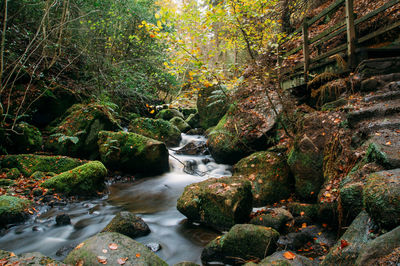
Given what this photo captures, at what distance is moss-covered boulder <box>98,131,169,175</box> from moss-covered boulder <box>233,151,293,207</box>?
11.2 ft

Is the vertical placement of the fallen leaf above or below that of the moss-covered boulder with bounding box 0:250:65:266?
below

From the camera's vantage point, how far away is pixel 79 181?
6.17 metres

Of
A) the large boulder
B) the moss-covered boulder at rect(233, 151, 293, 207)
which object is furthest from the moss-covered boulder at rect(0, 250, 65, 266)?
the large boulder

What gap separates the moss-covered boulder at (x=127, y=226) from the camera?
412 centimetres

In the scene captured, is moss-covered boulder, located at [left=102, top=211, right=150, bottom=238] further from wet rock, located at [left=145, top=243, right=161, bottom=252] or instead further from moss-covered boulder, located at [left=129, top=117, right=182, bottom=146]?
moss-covered boulder, located at [left=129, top=117, right=182, bottom=146]

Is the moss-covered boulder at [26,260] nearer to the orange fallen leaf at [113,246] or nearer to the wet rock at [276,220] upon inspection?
the orange fallen leaf at [113,246]

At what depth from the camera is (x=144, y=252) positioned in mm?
2969

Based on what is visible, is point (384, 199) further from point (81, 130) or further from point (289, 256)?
point (81, 130)

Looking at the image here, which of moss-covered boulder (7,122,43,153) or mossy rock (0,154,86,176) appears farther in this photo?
moss-covered boulder (7,122,43,153)

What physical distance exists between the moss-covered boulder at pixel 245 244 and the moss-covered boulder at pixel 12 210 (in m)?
4.14

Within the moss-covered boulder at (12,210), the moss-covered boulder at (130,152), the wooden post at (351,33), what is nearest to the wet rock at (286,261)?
the moss-covered boulder at (12,210)

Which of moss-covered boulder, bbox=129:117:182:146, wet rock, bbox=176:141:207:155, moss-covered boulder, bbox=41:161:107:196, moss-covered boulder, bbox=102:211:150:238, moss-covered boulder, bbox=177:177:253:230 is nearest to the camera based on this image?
moss-covered boulder, bbox=102:211:150:238

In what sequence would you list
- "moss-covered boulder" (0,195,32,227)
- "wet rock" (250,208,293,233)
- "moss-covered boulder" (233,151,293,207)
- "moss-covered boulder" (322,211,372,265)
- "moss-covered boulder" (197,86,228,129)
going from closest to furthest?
"moss-covered boulder" (322,211,372,265) < "wet rock" (250,208,293,233) < "moss-covered boulder" (0,195,32,227) < "moss-covered boulder" (233,151,293,207) < "moss-covered boulder" (197,86,228,129)

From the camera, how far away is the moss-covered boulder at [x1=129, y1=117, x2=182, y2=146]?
1077 cm
